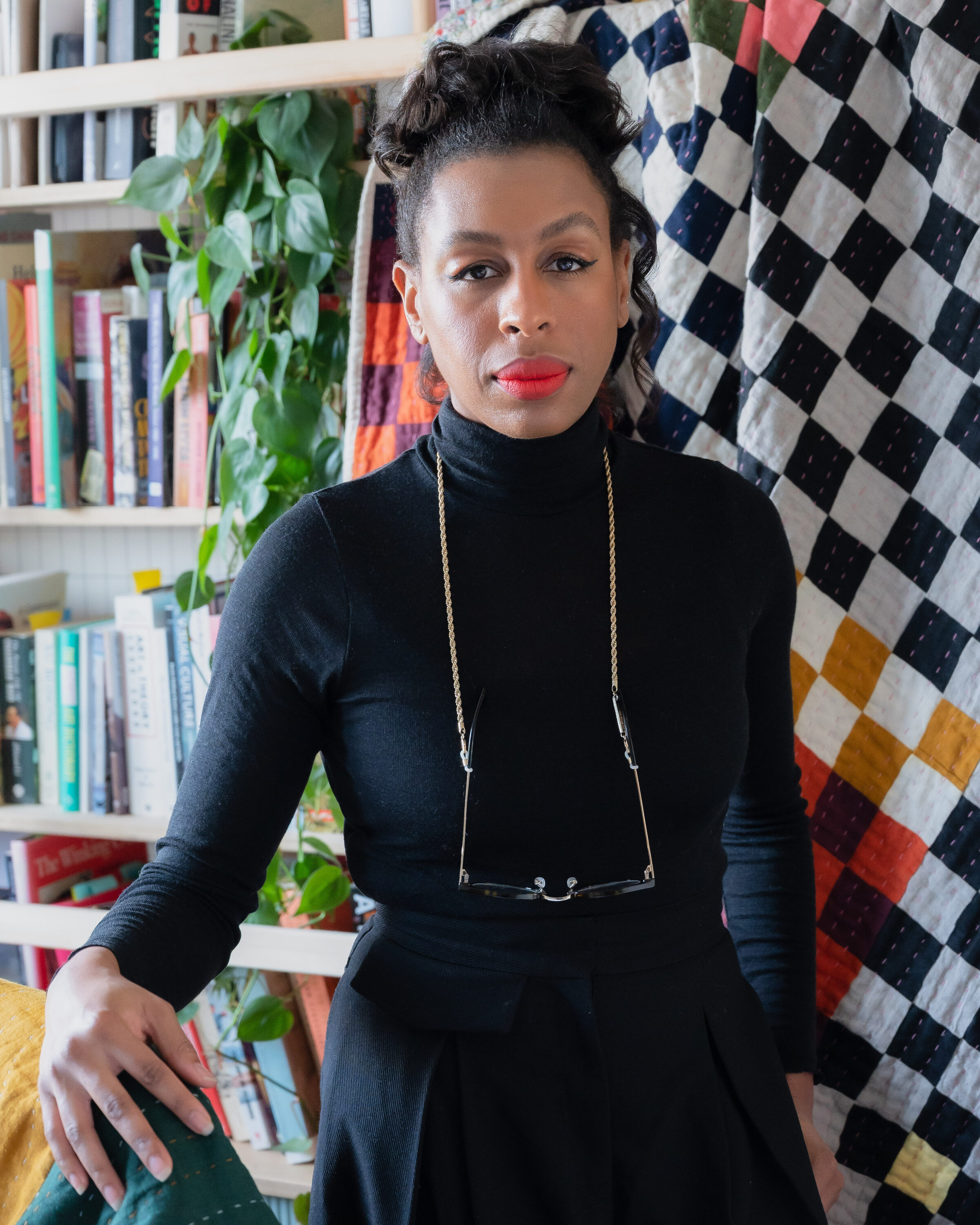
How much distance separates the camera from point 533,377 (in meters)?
0.71

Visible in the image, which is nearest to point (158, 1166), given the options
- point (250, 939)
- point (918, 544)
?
point (250, 939)

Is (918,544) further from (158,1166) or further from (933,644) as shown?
(158,1166)

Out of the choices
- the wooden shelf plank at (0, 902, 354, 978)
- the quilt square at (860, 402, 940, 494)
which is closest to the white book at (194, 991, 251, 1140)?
the wooden shelf plank at (0, 902, 354, 978)

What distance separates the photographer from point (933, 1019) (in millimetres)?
1039

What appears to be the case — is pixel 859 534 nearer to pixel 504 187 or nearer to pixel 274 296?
pixel 504 187

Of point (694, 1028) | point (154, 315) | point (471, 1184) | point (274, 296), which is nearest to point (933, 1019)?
point (694, 1028)

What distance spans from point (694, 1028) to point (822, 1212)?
197 mm

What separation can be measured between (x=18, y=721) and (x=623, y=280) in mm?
1102

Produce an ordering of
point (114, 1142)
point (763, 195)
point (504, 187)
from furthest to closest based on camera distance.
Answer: point (763, 195)
point (504, 187)
point (114, 1142)

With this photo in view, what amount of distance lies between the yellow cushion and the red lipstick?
538 millimetres

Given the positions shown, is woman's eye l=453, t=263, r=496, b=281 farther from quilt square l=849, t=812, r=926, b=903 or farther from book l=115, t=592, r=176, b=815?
book l=115, t=592, r=176, b=815

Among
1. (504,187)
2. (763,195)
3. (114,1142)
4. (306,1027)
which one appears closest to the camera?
(114,1142)

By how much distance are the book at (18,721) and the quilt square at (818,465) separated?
3.43 ft

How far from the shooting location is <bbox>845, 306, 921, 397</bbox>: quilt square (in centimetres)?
103
